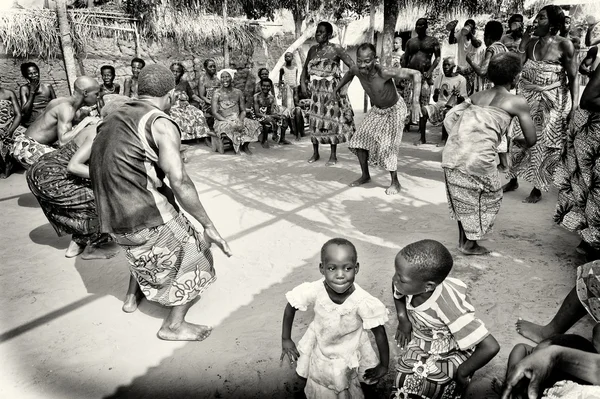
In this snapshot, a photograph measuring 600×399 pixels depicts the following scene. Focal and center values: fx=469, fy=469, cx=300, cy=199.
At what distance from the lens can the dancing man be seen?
8.60ft

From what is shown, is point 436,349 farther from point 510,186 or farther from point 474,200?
point 510,186

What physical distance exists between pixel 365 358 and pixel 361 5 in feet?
23.8

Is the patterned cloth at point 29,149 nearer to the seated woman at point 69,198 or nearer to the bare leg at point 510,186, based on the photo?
the seated woman at point 69,198

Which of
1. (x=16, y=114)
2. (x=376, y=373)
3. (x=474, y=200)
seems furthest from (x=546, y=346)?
(x=16, y=114)

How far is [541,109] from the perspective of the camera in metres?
5.07

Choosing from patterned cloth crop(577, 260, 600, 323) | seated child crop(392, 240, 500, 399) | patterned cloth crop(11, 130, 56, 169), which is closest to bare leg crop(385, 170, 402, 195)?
patterned cloth crop(577, 260, 600, 323)

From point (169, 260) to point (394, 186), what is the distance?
3.45 m

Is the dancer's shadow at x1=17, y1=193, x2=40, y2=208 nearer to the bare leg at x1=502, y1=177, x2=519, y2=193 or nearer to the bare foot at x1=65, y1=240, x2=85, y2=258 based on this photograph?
the bare foot at x1=65, y1=240, x2=85, y2=258

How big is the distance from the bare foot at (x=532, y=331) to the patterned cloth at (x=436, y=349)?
2.45 feet

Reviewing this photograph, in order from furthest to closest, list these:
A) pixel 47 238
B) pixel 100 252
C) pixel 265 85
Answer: pixel 265 85
pixel 47 238
pixel 100 252

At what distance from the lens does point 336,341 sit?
88.5 inches

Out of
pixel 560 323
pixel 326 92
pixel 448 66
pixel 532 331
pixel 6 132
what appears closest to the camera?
pixel 560 323

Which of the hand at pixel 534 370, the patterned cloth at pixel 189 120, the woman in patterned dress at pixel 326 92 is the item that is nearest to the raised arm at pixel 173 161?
the hand at pixel 534 370

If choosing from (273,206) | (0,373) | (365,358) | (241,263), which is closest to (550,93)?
(273,206)
